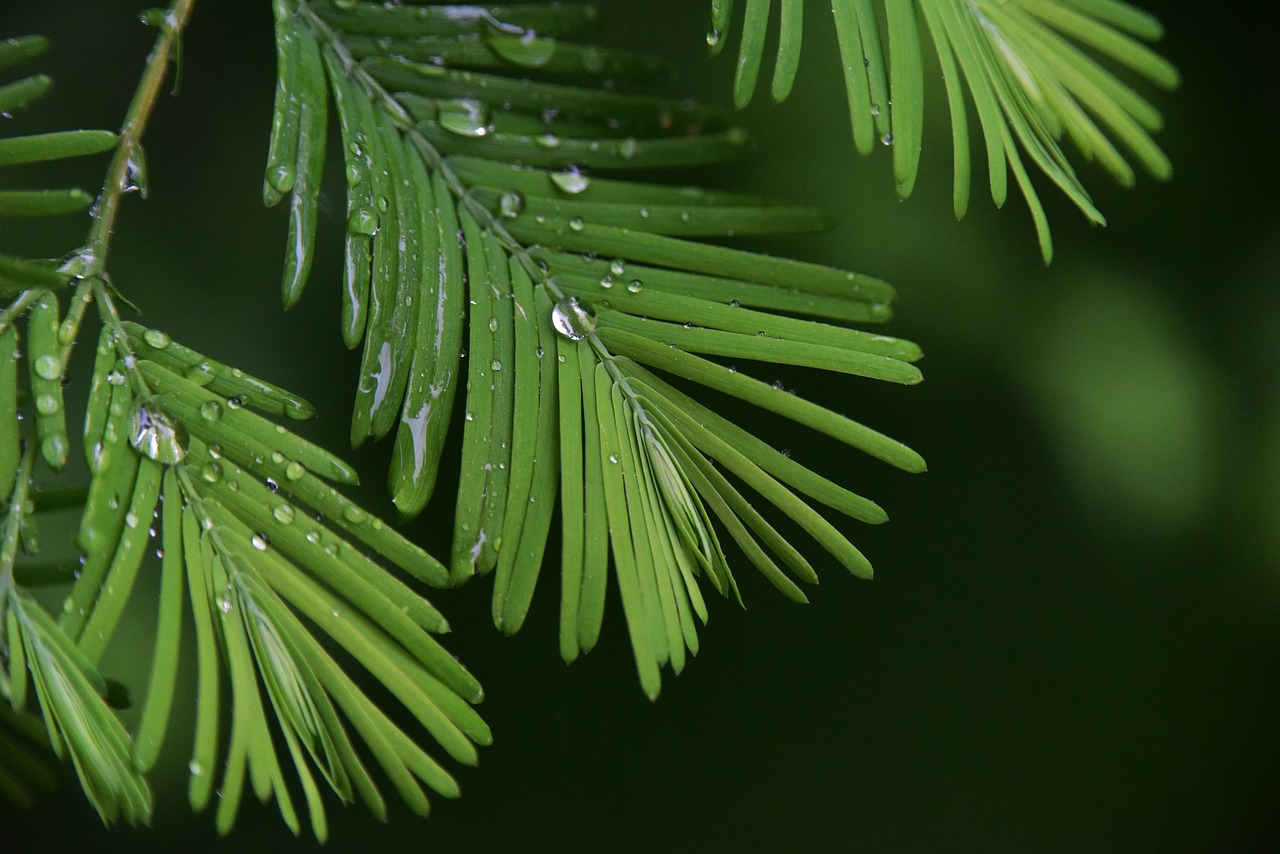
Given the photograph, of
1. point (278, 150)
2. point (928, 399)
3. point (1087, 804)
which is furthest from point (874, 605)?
point (278, 150)

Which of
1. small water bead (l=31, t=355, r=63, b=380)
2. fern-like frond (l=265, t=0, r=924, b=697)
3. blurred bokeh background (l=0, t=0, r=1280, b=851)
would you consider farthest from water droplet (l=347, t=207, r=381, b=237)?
blurred bokeh background (l=0, t=0, r=1280, b=851)

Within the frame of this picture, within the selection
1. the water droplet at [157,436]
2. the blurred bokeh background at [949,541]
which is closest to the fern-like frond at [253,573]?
the water droplet at [157,436]

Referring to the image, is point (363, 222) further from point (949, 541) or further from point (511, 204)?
point (949, 541)

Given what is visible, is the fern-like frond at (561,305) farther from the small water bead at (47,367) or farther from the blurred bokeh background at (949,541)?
the blurred bokeh background at (949,541)

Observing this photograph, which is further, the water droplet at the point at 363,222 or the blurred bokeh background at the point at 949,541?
the blurred bokeh background at the point at 949,541

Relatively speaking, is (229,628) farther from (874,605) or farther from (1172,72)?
(874,605)

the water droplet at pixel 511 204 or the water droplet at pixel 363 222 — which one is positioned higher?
the water droplet at pixel 511 204

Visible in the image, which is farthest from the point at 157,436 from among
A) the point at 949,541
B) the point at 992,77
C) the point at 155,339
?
the point at 949,541

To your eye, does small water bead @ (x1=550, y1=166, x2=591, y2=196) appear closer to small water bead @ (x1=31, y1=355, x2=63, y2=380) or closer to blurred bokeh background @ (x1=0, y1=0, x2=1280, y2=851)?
small water bead @ (x1=31, y1=355, x2=63, y2=380)

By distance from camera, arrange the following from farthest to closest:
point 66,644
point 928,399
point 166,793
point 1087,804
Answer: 1. point 1087,804
2. point 928,399
3. point 166,793
4. point 66,644
